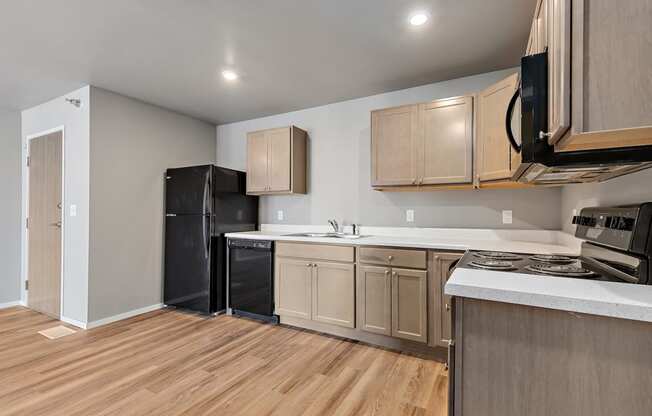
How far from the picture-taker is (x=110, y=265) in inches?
125

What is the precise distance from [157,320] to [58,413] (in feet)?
4.92

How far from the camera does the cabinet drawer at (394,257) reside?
2420 mm

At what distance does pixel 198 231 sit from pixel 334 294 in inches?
66.6

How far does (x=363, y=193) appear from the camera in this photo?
132 inches

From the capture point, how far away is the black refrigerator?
3.34 m

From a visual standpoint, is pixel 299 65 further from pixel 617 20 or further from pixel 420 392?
pixel 420 392

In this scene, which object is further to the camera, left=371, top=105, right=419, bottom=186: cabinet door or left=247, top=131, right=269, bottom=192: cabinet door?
left=247, top=131, right=269, bottom=192: cabinet door

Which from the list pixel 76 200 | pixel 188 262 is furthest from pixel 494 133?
pixel 76 200

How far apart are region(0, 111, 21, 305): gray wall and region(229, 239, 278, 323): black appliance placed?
112 inches

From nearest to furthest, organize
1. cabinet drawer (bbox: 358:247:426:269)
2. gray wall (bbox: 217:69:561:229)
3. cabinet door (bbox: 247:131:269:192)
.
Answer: cabinet drawer (bbox: 358:247:426:269) → gray wall (bbox: 217:69:561:229) → cabinet door (bbox: 247:131:269:192)

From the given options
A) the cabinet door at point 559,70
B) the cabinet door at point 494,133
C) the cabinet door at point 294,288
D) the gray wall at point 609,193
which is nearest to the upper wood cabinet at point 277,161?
the cabinet door at point 294,288

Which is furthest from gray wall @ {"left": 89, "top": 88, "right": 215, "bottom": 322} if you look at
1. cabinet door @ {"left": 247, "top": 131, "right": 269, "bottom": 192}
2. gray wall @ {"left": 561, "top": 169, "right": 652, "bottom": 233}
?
gray wall @ {"left": 561, "top": 169, "right": 652, "bottom": 233}

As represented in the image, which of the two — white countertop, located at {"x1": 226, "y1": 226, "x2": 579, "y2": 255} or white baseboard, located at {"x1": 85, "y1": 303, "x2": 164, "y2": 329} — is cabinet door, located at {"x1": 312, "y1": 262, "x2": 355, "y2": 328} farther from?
white baseboard, located at {"x1": 85, "y1": 303, "x2": 164, "y2": 329}

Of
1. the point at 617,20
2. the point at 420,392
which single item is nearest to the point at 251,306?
the point at 420,392
